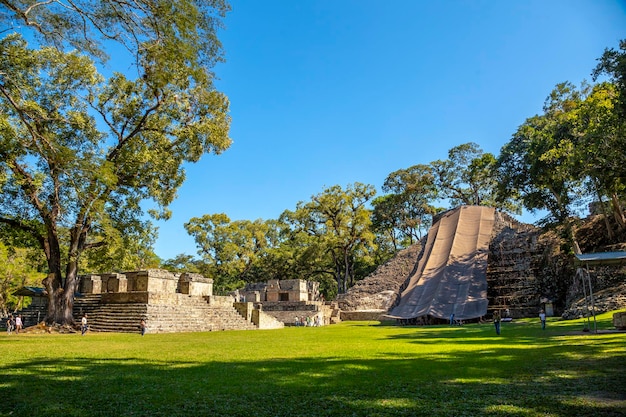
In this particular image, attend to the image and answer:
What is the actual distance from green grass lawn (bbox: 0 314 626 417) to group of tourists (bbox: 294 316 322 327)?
19.4m

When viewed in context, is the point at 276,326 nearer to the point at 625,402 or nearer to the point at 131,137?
the point at 131,137

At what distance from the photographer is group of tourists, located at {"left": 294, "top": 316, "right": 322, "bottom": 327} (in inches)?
1122

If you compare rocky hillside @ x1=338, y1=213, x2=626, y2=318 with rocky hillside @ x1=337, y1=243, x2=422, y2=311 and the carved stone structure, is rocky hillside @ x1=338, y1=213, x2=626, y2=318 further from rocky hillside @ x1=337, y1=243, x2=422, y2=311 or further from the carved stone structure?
the carved stone structure

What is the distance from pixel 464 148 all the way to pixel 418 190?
6.91 metres

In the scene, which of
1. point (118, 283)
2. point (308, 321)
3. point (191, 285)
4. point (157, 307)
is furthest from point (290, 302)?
point (157, 307)

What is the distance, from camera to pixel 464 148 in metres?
49.6

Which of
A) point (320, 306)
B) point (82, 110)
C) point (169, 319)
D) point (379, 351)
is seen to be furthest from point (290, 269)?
point (379, 351)

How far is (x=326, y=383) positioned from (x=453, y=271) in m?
25.8

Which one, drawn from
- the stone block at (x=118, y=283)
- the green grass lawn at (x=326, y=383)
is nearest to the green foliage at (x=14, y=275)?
the stone block at (x=118, y=283)

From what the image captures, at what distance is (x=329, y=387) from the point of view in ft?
18.2

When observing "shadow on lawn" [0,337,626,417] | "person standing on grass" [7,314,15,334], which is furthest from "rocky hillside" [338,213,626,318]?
"person standing on grass" [7,314,15,334]

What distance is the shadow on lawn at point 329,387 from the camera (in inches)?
172

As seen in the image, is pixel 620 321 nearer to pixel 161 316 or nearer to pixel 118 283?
pixel 161 316

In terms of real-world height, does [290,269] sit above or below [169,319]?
above
